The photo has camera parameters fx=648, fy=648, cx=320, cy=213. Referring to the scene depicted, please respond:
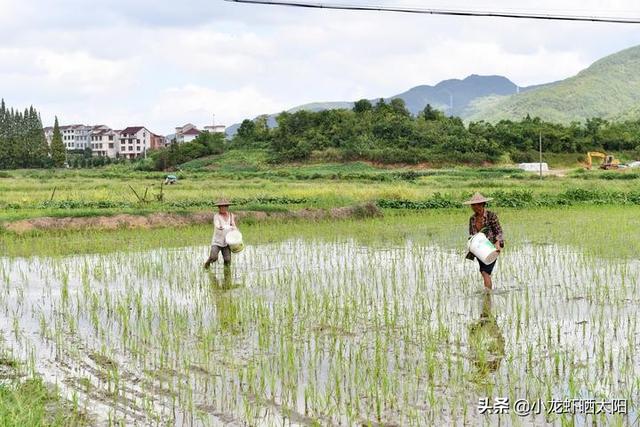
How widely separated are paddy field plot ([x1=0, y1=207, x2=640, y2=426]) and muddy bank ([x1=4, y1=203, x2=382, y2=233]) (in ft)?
Result: 10.1

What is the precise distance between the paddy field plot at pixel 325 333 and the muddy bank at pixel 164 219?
309cm

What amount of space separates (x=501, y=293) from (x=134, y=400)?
4.40 m

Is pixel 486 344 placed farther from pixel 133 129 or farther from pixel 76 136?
pixel 76 136

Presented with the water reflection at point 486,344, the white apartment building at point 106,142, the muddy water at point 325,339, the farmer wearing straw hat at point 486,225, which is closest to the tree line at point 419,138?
the muddy water at point 325,339

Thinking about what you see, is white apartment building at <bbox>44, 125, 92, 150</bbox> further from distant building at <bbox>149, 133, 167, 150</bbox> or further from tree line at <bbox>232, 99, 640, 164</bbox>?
tree line at <bbox>232, 99, 640, 164</bbox>

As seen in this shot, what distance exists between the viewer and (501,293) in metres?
7.11

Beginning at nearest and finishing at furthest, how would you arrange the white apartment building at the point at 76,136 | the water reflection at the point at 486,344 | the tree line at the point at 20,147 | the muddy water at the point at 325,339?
the muddy water at the point at 325,339 → the water reflection at the point at 486,344 → the tree line at the point at 20,147 → the white apartment building at the point at 76,136

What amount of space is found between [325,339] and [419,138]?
142ft

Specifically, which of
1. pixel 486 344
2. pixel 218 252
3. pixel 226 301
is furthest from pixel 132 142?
pixel 486 344

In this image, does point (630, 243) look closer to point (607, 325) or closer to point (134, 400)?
point (607, 325)

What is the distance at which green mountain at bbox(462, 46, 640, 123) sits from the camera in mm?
98875

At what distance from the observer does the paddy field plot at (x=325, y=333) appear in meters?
3.94

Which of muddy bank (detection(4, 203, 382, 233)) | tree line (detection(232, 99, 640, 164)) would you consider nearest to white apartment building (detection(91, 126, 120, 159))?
tree line (detection(232, 99, 640, 164))

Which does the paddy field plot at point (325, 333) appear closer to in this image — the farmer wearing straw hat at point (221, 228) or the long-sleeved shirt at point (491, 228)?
the farmer wearing straw hat at point (221, 228)
